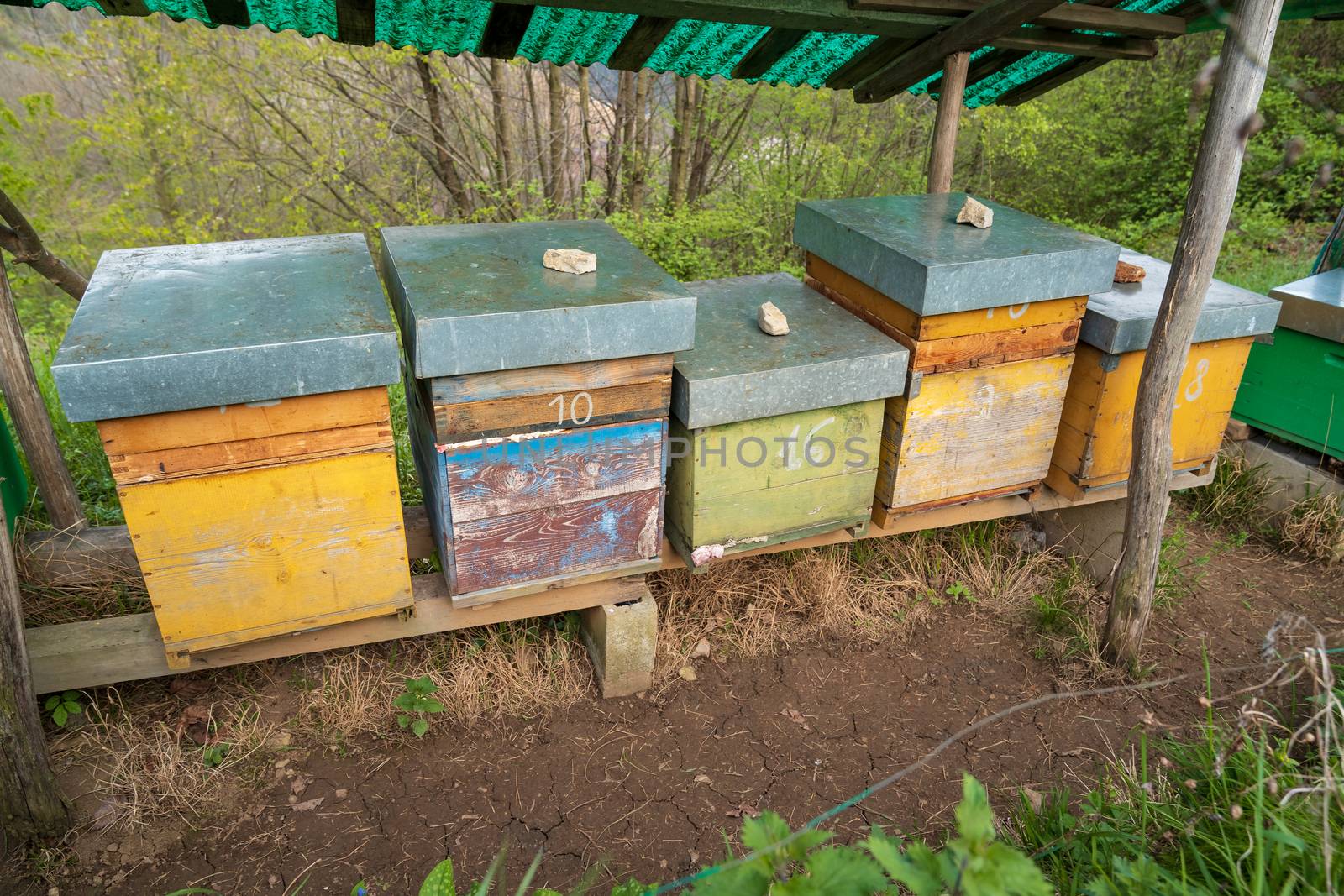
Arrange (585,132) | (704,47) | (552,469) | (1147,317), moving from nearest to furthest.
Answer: (552,469), (1147,317), (704,47), (585,132)

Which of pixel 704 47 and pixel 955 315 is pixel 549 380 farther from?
pixel 704 47

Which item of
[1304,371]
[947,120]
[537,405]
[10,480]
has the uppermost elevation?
[947,120]

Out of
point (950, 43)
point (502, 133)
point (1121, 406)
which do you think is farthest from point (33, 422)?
point (502, 133)

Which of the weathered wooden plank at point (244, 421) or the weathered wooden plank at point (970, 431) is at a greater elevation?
the weathered wooden plank at point (244, 421)

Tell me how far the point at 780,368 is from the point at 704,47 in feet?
6.33

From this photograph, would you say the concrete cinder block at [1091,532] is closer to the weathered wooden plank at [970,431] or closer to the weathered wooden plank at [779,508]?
the weathered wooden plank at [970,431]

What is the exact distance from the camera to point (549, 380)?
2330mm

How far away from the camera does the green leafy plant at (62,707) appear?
271 centimetres

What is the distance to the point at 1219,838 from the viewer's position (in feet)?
6.52

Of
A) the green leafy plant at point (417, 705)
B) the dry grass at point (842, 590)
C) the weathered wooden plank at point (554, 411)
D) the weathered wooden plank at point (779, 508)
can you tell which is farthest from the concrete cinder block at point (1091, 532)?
the green leafy plant at point (417, 705)

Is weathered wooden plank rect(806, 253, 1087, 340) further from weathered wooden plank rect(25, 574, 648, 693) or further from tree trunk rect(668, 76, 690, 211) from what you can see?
tree trunk rect(668, 76, 690, 211)

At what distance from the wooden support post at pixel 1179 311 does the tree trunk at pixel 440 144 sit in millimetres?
6223

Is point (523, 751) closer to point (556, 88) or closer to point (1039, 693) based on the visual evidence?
point (1039, 693)

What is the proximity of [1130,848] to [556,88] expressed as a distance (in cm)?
749
